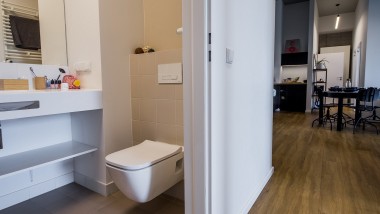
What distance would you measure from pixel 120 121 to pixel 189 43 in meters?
1.18

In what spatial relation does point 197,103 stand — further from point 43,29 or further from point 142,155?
point 43,29

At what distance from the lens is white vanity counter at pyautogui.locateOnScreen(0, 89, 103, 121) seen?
1328 mm

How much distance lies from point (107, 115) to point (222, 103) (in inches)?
43.4

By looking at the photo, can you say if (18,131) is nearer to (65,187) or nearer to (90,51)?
(65,187)

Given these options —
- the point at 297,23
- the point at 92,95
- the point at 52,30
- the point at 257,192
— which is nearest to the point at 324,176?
the point at 257,192

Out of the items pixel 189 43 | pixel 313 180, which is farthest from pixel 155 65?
pixel 313 180

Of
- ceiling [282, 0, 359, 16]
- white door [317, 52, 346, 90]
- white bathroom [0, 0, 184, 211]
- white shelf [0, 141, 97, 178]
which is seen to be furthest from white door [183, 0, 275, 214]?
white door [317, 52, 346, 90]

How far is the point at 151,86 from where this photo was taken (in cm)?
191

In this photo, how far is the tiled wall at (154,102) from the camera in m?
1.77

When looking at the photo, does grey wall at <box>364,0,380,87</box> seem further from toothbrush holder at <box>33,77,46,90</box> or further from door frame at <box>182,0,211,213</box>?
toothbrush holder at <box>33,77,46,90</box>

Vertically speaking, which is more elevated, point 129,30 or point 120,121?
point 129,30

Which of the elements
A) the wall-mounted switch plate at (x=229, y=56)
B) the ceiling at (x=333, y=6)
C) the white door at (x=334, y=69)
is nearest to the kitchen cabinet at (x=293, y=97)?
the white door at (x=334, y=69)

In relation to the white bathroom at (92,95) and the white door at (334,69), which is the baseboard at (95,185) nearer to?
the white bathroom at (92,95)

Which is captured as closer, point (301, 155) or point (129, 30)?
point (129, 30)
